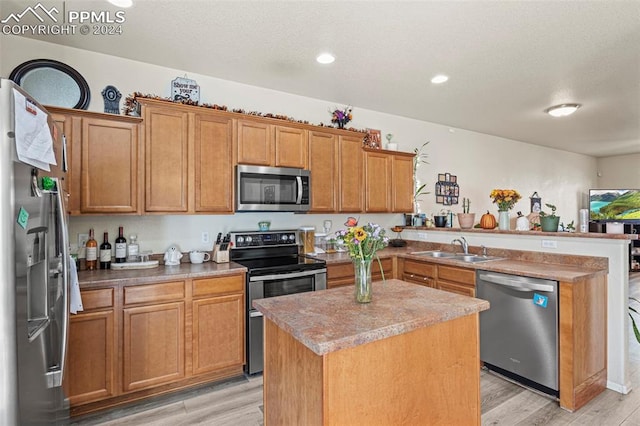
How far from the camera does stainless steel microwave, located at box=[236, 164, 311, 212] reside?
3119mm

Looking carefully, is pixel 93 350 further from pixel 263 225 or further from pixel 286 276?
pixel 263 225

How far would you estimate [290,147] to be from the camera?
344 cm

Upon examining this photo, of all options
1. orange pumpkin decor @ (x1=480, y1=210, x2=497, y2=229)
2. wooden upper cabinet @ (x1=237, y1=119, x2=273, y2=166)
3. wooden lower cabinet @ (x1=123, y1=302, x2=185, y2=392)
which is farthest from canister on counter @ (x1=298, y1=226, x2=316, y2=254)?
orange pumpkin decor @ (x1=480, y1=210, x2=497, y2=229)

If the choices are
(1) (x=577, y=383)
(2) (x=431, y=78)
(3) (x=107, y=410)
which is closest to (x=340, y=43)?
(2) (x=431, y=78)

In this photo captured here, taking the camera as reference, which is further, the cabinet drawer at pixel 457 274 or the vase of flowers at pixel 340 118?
the vase of flowers at pixel 340 118

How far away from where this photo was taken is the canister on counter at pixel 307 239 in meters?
3.73

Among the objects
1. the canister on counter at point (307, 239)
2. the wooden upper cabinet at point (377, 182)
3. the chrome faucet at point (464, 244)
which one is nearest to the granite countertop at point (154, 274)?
the canister on counter at point (307, 239)

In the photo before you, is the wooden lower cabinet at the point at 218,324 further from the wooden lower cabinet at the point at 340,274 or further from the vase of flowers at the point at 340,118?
the vase of flowers at the point at 340,118

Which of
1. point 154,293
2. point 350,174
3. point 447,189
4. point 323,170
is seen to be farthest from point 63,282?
point 447,189

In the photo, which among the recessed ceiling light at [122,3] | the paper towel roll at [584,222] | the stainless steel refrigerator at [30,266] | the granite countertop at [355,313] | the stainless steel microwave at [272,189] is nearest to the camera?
the stainless steel refrigerator at [30,266]

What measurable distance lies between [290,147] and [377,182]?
50.0 inches

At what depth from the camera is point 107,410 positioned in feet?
7.91

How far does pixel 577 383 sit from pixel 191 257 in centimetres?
328

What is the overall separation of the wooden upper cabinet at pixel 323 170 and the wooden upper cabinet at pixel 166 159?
1.31 m
